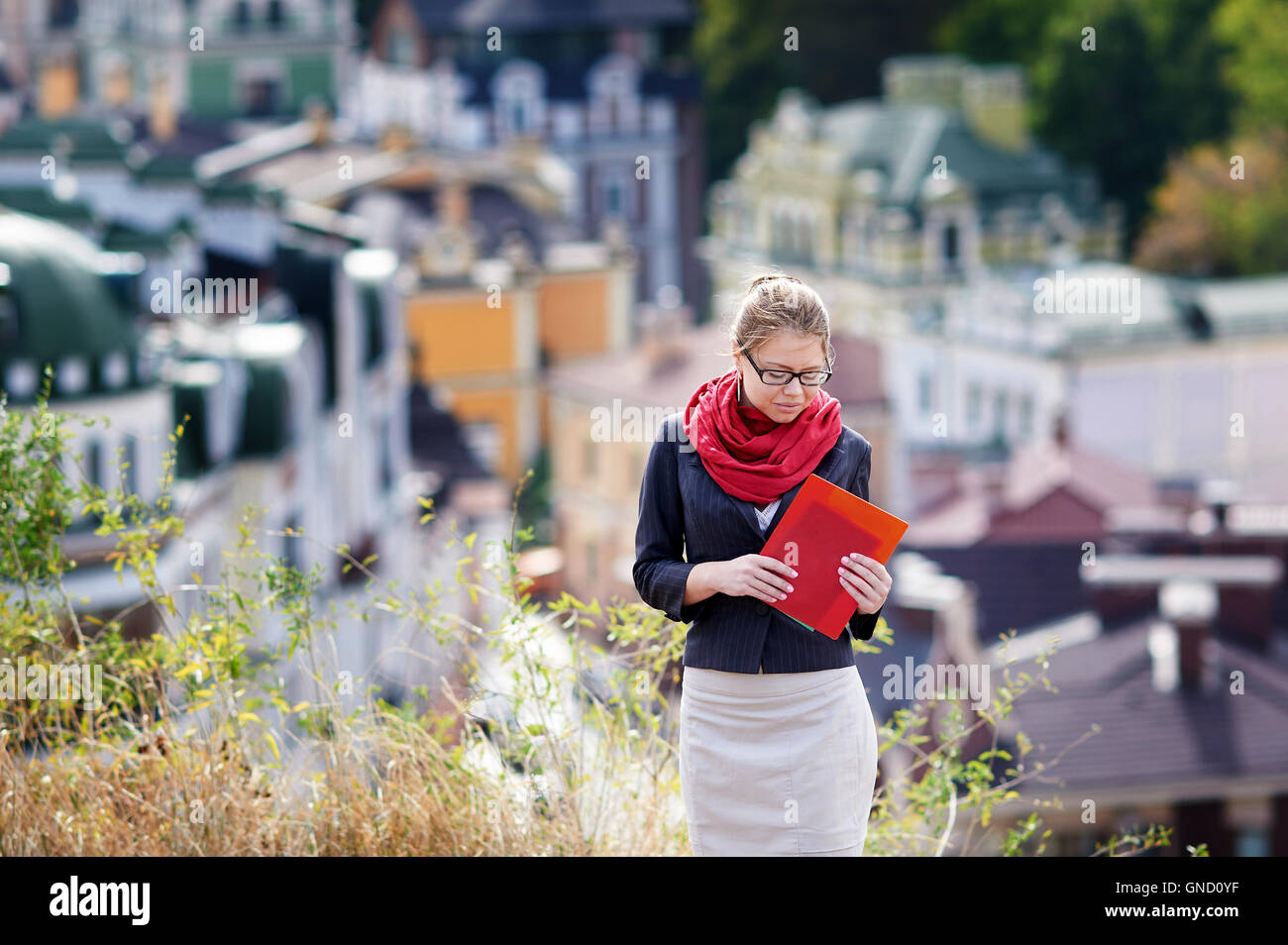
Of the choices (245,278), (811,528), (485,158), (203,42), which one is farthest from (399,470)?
(203,42)

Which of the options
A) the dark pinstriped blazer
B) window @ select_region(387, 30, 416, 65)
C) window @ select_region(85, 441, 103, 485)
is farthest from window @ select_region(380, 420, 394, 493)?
window @ select_region(387, 30, 416, 65)

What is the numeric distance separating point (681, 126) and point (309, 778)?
2330 inches

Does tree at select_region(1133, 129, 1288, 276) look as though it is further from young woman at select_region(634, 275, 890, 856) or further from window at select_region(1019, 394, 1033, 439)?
young woman at select_region(634, 275, 890, 856)

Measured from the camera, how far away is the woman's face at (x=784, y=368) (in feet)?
13.6

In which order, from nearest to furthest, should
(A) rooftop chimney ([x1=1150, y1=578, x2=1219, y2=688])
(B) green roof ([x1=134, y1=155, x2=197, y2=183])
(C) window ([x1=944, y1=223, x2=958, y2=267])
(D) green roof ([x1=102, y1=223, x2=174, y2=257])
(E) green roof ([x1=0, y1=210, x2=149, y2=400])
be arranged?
(E) green roof ([x1=0, y1=210, x2=149, y2=400])
(D) green roof ([x1=102, y1=223, x2=174, y2=257])
(A) rooftop chimney ([x1=1150, y1=578, x2=1219, y2=688])
(B) green roof ([x1=134, y1=155, x2=197, y2=183])
(C) window ([x1=944, y1=223, x2=958, y2=267])

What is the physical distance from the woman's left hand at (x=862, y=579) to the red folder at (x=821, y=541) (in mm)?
13

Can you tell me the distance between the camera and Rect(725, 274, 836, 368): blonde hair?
4148 millimetres

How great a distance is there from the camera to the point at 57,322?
1454cm

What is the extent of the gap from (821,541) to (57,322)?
11.4 m

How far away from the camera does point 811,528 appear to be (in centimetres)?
416

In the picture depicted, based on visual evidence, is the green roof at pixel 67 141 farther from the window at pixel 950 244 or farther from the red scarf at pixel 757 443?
the window at pixel 950 244

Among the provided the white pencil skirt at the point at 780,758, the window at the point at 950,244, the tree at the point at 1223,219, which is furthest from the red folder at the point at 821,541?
the tree at the point at 1223,219

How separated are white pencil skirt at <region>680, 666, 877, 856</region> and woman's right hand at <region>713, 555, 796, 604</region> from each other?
0.19 m

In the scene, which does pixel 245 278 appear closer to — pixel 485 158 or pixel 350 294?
pixel 350 294
